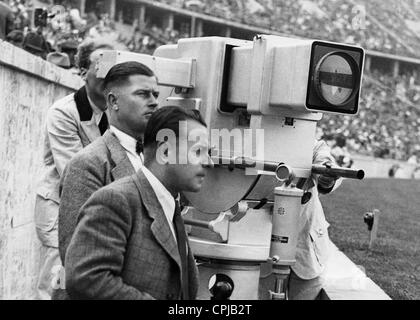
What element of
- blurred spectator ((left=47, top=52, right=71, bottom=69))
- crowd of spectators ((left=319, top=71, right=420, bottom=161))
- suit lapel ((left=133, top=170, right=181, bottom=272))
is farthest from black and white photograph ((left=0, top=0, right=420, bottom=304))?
crowd of spectators ((left=319, top=71, right=420, bottom=161))

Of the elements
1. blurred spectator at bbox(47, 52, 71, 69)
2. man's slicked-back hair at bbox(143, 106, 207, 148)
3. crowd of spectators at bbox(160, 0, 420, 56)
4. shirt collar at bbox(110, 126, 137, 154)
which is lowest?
shirt collar at bbox(110, 126, 137, 154)

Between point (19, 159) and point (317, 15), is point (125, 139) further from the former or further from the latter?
point (317, 15)

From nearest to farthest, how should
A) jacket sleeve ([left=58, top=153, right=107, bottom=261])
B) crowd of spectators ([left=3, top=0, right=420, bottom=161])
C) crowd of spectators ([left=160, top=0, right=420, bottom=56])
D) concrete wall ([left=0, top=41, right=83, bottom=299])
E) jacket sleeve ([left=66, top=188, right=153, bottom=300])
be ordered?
jacket sleeve ([left=66, top=188, right=153, bottom=300]) < jacket sleeve ([left=58, top=153, right=107, bottom=261]) < concrete wall ([left=0, top=41, right=83, bottom=299]) < crowd of spectators ([left=3, top=0, right=420, bottom=161]) < crowd of spectators ([left=160, top=0, right=420, bottom=56])

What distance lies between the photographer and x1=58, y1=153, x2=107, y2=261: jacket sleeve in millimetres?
2748

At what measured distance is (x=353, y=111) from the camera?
3.04 metres

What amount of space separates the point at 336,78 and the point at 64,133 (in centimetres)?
126

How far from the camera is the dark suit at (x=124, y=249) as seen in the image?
87.0 inches

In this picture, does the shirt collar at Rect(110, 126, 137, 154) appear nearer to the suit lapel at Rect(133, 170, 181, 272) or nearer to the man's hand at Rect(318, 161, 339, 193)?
the suit lapel at Rect(133, 170, 181, 272)

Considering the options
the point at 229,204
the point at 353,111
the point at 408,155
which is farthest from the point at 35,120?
the point at 408,155

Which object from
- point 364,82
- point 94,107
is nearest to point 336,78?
point 94,107

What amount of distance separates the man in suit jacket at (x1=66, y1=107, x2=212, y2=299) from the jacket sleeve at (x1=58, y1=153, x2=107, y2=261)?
37 cm

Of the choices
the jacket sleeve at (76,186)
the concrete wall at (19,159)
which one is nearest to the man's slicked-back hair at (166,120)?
the jacket sleeve at (76,186)

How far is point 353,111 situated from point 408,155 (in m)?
43.9
